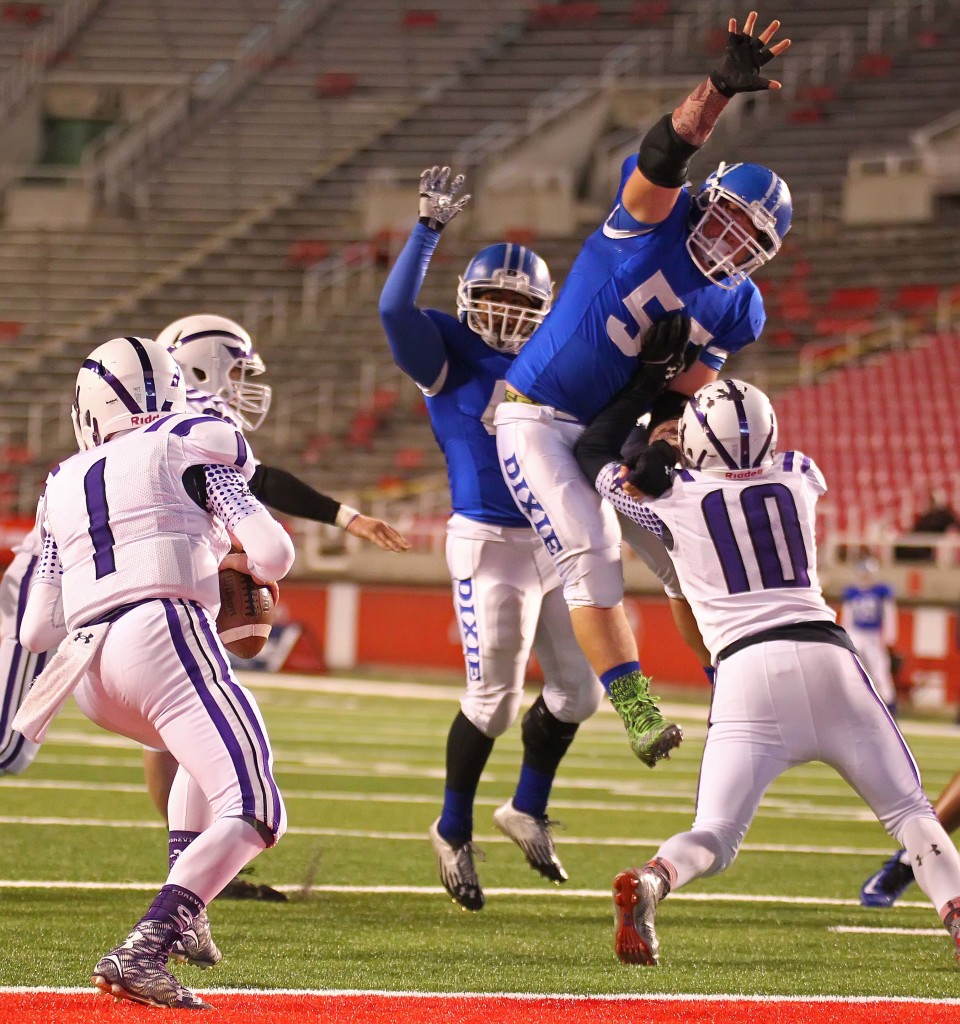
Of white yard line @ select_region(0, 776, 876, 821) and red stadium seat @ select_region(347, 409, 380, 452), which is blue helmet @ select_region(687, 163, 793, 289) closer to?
white yard line @ select_region(0, 776, 876, 821)

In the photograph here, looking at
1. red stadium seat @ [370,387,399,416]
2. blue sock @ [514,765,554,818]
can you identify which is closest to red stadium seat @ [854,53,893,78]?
red stadium seat @ [370,387,399,416]

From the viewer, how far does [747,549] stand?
3971 millimetres

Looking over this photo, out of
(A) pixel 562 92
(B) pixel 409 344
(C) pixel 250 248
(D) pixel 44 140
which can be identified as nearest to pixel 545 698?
(B) pixel 409 344

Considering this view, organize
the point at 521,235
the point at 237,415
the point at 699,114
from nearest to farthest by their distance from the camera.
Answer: the point at 699,114
the point at 237,415
the point at 521,235

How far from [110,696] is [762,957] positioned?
1.73 meters

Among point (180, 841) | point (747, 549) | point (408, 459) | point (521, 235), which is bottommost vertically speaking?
point (408, 459)

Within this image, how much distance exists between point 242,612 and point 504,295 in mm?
1516

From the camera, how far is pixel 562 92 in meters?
25.6

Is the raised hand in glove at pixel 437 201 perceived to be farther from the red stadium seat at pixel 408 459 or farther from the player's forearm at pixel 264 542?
the red stadium seat at pixel 408 459

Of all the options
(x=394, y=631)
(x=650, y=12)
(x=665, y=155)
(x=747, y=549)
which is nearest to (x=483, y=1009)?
(x=747, y=549)

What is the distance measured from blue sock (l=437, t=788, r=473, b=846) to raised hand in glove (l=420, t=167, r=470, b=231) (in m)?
1.72

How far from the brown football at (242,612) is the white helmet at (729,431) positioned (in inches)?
45.5

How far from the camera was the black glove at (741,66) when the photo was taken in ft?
14.0

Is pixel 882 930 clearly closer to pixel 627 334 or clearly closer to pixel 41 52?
pixel 627 334
